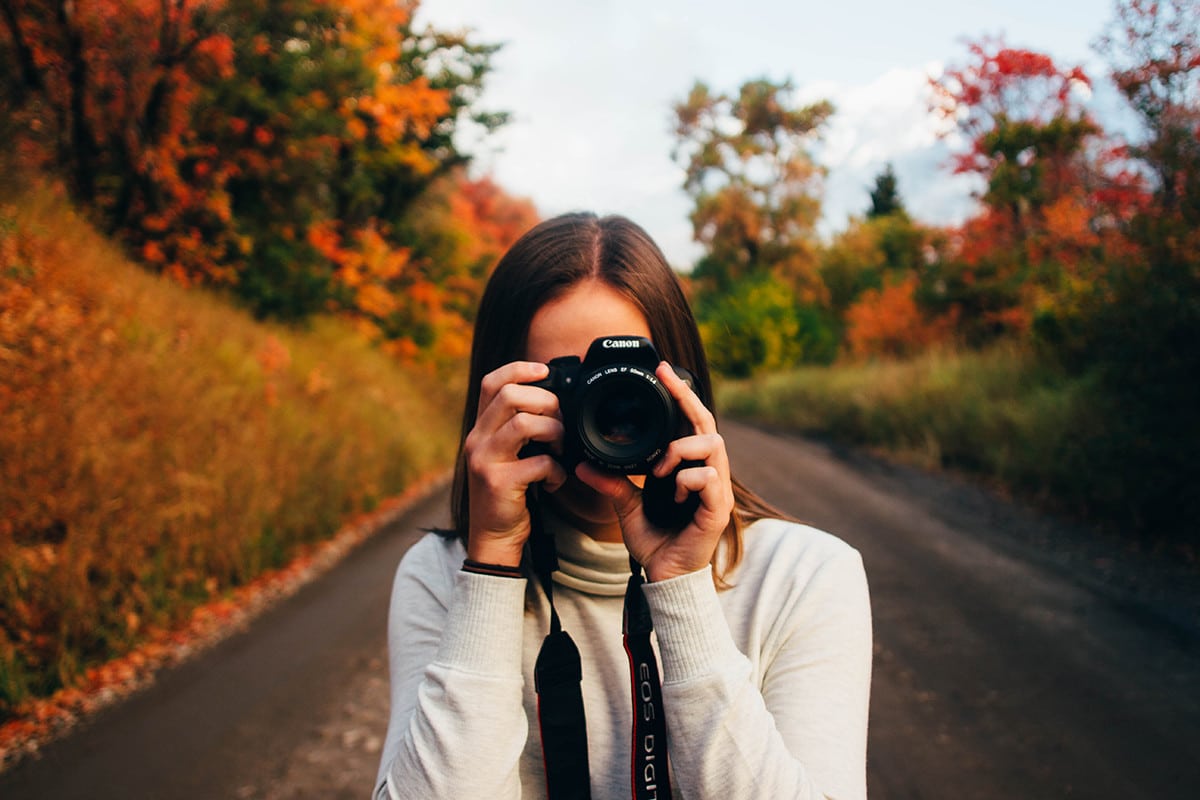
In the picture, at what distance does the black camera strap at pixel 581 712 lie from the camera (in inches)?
42.0

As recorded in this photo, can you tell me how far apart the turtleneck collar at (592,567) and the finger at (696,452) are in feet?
0.64

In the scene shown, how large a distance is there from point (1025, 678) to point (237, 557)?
15.9 ft

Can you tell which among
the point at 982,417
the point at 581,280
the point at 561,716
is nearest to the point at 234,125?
the point at 982,417

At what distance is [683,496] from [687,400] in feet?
0.50

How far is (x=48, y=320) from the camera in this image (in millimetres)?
4863

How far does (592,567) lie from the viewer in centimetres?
126

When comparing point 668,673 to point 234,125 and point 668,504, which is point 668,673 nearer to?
point 668,504

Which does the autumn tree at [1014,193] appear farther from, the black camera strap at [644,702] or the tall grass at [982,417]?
the black camera strap at [644,702]

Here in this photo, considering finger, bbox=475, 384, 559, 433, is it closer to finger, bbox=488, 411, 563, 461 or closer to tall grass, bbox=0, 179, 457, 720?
finger, bbox=488, 411, 563, 461

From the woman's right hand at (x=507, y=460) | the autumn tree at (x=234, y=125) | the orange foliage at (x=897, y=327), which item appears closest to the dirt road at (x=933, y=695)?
the woman's right hand at (x=507, y=460)

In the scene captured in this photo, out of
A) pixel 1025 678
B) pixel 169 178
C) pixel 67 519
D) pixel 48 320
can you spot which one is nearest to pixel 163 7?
pixel 169 178

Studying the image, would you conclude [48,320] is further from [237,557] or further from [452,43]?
[452,43]

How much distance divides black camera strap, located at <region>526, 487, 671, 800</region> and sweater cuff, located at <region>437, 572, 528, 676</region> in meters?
0.08

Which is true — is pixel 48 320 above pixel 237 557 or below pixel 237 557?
above
